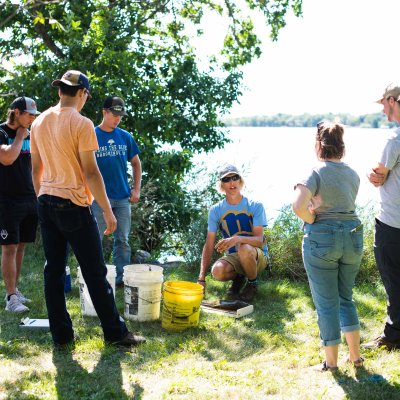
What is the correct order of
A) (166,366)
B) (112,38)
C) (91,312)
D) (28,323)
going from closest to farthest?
(166,366)
(28,323)
(91,312)
(112,38)

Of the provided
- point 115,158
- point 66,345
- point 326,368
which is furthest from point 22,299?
point 326,368

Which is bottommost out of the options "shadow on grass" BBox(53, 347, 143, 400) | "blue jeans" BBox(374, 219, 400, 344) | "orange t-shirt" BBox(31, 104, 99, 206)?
"shadow on grass" BBox(53, 347, 143, 400)

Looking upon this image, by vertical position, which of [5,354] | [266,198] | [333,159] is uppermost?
[333,159]

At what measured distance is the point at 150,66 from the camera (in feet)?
34.1

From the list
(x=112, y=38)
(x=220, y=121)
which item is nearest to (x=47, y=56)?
(x=112, y=38)

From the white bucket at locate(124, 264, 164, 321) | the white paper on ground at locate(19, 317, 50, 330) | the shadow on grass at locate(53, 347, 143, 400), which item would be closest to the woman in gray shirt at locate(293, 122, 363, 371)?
the shadow on grass at locate(53, 347, 143, 400)

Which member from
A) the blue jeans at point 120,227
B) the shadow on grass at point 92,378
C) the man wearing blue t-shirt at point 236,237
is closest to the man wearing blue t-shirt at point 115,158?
the blue jeans at point 120,227

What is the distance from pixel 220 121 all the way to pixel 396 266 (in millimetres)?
7042

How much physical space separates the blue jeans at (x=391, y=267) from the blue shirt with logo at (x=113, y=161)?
2638 mm

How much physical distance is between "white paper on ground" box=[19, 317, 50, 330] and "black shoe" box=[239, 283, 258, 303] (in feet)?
6.08

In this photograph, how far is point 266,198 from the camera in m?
7.79

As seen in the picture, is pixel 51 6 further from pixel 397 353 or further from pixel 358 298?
pixel 397 353

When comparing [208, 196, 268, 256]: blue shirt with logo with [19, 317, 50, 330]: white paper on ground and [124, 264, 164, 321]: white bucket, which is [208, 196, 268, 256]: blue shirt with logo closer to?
[124, 264, 164, 321]: white bucket

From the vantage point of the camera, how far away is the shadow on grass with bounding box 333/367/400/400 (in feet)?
10.8
